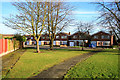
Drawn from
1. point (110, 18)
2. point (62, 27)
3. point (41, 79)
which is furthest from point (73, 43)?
point (41, 79)

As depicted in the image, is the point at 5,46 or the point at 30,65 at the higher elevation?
the point at 5,46

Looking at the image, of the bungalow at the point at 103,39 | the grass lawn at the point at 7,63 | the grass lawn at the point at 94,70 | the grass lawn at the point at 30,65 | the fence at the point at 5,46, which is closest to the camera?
the grass lawn at the point at 94,70

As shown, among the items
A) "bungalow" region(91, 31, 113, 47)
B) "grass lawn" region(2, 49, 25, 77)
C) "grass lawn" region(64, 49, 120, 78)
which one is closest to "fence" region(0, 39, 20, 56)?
"grass lawn" region(2, 49, 25, 77)

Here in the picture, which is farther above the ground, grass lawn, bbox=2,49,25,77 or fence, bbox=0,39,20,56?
fence, bbox=0,39,20,56

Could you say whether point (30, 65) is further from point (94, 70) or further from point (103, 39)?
point (103, 39)

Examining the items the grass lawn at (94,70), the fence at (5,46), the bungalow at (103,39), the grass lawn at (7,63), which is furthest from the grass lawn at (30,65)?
the bungalow at (103,39)

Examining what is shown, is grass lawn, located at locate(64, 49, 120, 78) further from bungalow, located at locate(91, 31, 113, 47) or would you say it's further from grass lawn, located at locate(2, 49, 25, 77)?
bungalow, located at locate(91, 31, 113, 47)

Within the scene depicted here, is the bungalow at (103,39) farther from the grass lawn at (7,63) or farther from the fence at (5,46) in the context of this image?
the grass lawn at (7,63)

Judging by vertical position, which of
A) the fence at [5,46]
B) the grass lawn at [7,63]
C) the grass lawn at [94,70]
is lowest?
the grass lawn at [94,70]

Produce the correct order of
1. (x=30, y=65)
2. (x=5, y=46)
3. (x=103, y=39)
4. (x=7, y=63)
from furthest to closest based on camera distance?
(x=103, y=39) < (x=5, y=46) < (x=7, y=63) < (x=30, y=65)

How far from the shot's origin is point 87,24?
35.0 metres

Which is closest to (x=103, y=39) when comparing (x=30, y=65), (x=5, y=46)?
(x=5, y=46)

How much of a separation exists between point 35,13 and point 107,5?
455 inches

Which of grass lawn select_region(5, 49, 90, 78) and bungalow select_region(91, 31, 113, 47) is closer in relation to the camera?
grass lawn select_region(5, 49, 90, 78)
